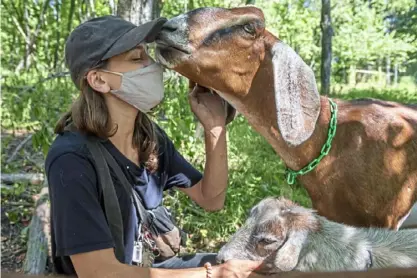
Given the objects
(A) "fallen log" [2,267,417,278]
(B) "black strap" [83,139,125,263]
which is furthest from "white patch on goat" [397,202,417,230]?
(A) "fallen log" [2,267,417,278]

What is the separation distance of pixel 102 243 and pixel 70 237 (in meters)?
0.15

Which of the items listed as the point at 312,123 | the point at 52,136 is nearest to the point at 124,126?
the point at 312,123

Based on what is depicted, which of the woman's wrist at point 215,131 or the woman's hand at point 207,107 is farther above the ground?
the woman's hand at point 207,107

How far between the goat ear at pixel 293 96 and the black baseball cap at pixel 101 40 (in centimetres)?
75

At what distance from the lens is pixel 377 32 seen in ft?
113

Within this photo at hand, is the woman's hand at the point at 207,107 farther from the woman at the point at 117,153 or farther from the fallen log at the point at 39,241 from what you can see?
the fallen log at the point at 39,241

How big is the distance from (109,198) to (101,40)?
2.67 ft

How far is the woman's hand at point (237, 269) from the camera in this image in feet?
7.86

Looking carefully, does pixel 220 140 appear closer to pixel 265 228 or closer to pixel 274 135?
pixel 274 135

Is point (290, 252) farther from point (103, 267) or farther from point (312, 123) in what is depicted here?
point (312, 123)

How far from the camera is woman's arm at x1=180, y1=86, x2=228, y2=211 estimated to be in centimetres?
314

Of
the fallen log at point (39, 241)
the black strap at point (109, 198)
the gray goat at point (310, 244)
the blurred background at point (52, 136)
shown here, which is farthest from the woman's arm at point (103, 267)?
the blurred background at point (52, 136)

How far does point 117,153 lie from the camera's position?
2.93 metres

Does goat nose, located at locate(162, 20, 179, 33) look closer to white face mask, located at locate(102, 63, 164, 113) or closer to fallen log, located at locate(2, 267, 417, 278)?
white face mask, located at locate(102, 63, 164, 113)
